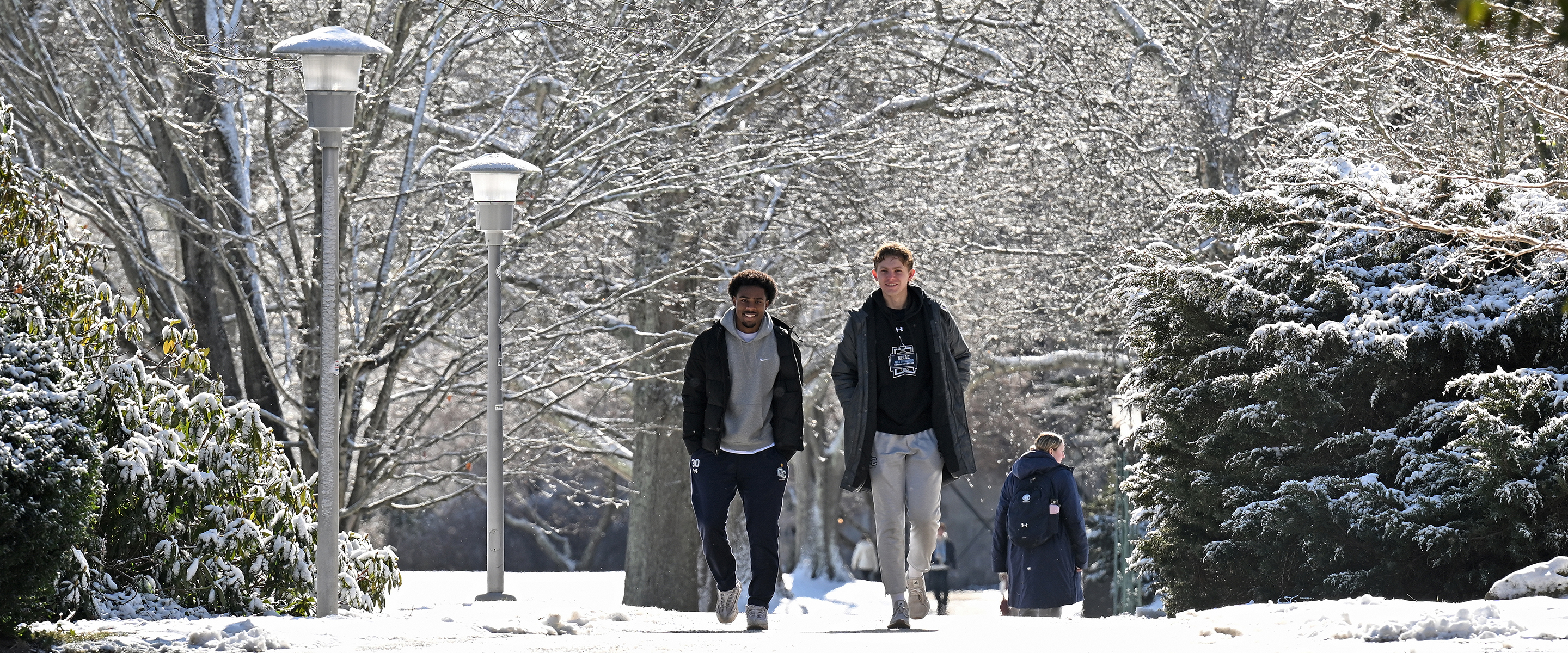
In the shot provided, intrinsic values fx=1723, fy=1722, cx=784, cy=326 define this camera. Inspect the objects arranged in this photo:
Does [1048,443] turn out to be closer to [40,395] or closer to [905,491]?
[905,491]

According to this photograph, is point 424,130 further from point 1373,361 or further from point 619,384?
point 1373,361

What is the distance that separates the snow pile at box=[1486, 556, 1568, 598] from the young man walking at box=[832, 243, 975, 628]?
229 cm

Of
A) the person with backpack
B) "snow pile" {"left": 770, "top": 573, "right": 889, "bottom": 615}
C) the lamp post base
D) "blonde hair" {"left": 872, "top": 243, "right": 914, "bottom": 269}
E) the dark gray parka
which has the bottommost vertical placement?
"snow pile" {"left": 770, "top": 573, "right": 889, "bottom": 615}

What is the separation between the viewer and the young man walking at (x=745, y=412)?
7574 millimetres

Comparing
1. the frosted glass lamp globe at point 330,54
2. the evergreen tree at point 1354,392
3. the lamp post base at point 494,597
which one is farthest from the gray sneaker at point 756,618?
the frosted glass lamp globe at point 330,54

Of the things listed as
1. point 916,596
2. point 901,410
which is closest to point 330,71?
point 901,410

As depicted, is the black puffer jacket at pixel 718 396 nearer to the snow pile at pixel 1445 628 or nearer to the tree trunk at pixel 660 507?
the snow pile at pixel 1445 628

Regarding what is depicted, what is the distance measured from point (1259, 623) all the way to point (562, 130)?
745 centimetres

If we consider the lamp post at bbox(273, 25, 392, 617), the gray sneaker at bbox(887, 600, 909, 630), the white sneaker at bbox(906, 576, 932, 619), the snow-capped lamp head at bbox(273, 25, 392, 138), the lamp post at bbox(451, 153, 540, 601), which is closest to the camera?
the gray sneaker at bbox(887, 600, 909, 630)

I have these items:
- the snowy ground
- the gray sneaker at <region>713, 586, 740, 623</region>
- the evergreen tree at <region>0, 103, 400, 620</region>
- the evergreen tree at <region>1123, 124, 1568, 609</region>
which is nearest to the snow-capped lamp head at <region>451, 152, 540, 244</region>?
the evergreen tree at <region>0, 103, 400, 620</region>

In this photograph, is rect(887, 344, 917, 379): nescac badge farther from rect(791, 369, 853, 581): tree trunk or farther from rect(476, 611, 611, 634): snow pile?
rect(791, 369, 853, 581): tree trunk

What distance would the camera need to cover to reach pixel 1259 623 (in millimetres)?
7094

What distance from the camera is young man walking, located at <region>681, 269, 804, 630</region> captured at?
24.8 feet

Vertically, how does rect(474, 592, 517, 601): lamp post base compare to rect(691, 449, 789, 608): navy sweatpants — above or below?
below
